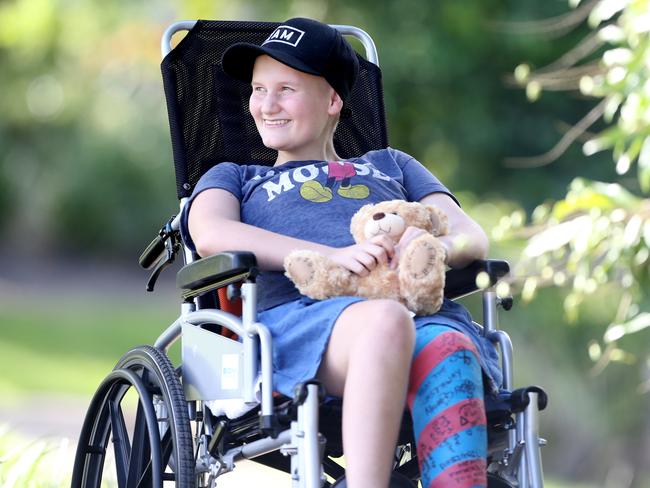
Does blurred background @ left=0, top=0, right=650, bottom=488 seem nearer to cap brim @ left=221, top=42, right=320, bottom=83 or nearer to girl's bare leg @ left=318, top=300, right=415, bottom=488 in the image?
cap brim @ left=221, top=42, right=320, bottom=83

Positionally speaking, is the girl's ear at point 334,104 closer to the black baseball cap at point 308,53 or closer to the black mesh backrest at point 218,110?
the black baseball cap at point 308,53

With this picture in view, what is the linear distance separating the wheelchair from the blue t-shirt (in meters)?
0.11

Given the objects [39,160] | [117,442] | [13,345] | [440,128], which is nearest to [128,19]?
[39,160]

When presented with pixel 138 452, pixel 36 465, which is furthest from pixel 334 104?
pixel 36 465

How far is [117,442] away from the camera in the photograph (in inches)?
121

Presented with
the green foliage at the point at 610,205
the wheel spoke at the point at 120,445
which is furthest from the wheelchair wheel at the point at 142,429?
the green foliage at the point at 610,205

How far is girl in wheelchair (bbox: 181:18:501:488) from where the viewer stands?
228 centimetres

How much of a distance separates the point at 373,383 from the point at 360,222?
0.48m

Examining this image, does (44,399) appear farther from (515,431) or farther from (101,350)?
(515,431)

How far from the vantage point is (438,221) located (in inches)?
107

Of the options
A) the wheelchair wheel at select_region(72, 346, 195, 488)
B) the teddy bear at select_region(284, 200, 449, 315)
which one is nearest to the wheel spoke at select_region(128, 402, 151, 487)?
the wheelchair wheel at select_region(72, 346, 195, 488)

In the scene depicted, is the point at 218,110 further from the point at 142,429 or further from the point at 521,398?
the point at 521,398

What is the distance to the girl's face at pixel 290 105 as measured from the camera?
289 centimetres

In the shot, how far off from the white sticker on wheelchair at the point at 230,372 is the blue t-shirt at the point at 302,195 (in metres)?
0.16
